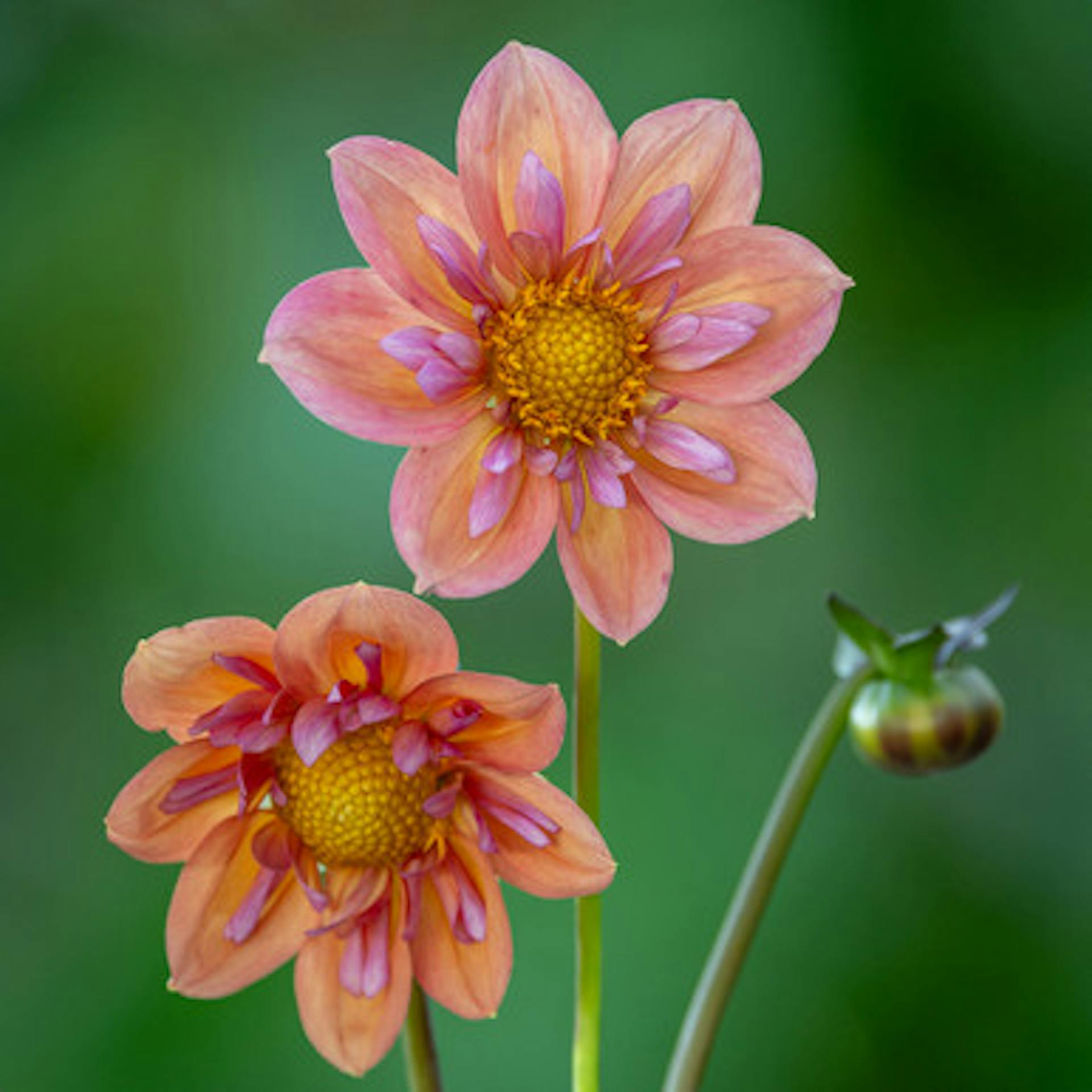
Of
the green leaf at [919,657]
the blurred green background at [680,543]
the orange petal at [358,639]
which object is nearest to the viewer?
the orange petal at [358,639]

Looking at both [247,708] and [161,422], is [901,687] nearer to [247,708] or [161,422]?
[247,708]

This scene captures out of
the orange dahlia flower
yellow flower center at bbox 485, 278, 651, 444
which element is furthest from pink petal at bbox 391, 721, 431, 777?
yellow flower center at bbox 485, 278, 651, 444

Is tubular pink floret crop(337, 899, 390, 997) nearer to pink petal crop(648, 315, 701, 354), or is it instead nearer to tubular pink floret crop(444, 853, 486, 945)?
tubular pink floret crop(444, 853, 486, 945)

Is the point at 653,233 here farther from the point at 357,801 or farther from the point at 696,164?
the point at 357,801

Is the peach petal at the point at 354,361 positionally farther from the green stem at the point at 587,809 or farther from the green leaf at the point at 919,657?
the green leaf at the point at 919,657

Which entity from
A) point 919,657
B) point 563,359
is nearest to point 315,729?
point 563,359

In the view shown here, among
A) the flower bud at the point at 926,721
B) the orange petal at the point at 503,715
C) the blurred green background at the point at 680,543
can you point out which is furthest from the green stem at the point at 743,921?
the blurred green background at the point at 680,543

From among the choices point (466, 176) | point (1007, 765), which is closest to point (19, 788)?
point (1007, 765)
